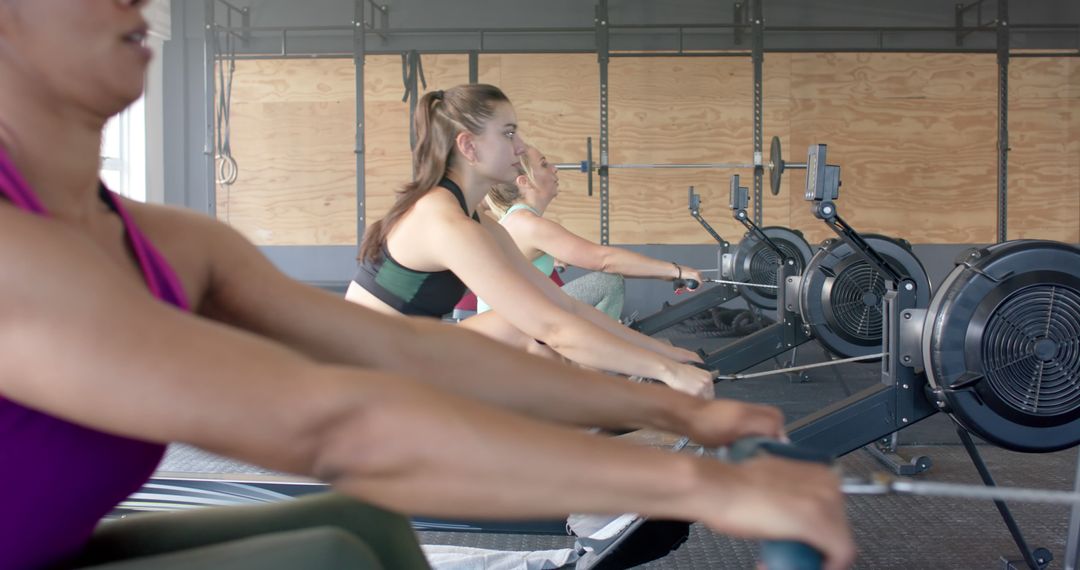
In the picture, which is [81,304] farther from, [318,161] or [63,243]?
[318,161]

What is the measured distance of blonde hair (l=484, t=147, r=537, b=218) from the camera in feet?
12.3

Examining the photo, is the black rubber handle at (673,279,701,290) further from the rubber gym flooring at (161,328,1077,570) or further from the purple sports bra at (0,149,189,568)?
the purple sports bra at (0,149,189,568)

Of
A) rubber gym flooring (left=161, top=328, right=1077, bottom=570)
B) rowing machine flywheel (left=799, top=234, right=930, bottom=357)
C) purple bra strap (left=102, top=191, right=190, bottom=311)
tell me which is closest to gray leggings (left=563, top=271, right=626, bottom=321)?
rowing machine flywheel (left=799, top=234, right=930, bottom=357)

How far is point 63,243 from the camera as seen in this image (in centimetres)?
67

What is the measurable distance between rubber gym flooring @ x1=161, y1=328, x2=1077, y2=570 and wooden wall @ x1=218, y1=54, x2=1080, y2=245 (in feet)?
14.0

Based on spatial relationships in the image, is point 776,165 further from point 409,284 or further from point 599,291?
point 409,284

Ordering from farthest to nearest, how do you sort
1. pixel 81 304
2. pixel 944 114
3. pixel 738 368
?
pixel 944 114 < pixel 738 368 < pixel 81 304

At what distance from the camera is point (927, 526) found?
2.73m

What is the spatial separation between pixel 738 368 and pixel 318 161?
490cm

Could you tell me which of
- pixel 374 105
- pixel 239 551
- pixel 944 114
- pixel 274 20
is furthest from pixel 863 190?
pixel 239 551

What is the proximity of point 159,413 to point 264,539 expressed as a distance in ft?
0.82

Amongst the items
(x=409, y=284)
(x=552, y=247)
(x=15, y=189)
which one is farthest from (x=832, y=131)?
(x=15, y=189)

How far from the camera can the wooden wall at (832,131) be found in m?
7.78

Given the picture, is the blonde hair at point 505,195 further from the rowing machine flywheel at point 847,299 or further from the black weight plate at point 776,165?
the black weight plate at point 776,165
